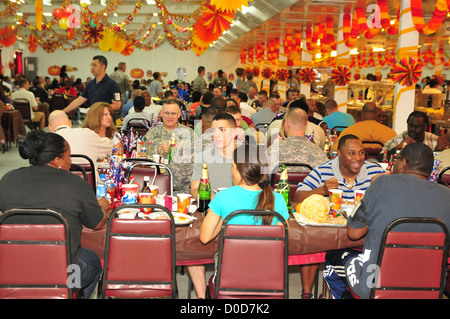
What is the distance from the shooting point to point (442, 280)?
2.36 m

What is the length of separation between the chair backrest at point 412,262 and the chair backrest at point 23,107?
414 inches

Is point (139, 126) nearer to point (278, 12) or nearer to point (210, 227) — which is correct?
point (210, 227)

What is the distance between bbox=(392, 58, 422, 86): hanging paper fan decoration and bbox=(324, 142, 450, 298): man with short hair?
5130 millimetres

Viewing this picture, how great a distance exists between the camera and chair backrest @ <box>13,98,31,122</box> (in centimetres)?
1137

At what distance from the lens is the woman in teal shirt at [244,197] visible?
242cm

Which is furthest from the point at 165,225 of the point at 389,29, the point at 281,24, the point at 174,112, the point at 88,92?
the point at 281,24

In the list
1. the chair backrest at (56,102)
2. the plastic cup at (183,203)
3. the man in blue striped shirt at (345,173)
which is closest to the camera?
the plastic cup at (183,203)

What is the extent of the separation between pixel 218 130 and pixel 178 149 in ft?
2.73

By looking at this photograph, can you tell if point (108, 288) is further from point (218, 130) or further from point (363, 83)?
point (363, 83)

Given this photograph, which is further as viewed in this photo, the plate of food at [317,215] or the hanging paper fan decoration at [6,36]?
the hanging paper fan decoration at [6,36]

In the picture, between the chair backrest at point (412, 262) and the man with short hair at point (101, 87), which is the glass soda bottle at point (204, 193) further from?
the man with short hair at point (101, 87)

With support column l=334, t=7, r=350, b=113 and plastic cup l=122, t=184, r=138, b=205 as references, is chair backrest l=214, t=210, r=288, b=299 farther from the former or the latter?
support column l=334, t=7, r=350, b=113

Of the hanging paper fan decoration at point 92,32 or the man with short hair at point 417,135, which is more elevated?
the hanging paper fan decoration at point 92,32

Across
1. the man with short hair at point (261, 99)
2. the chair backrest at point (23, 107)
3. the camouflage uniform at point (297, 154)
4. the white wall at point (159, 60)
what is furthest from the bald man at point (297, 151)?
the white wall at point (159, 60)
